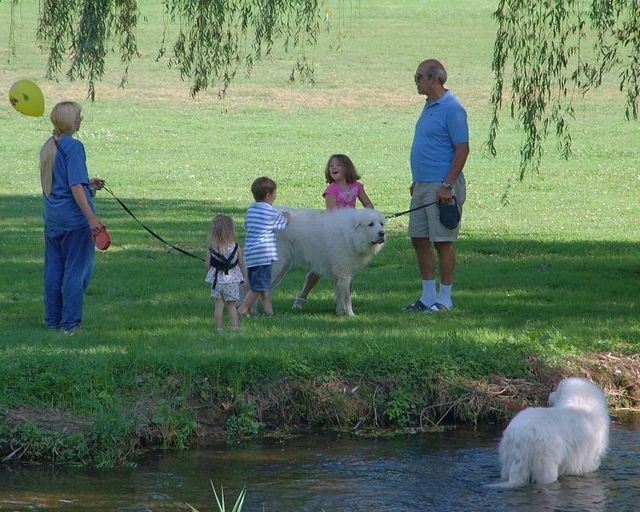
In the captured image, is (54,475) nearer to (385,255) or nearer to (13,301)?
(13,301)

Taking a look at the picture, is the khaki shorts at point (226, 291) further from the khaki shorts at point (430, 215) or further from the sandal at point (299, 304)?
the khaki shorts at point (430, 215)

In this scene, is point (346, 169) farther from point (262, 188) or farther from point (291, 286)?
point (291, 286)

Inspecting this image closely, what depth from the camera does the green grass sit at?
337 inches

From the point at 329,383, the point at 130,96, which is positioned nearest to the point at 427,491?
the point at 329,383

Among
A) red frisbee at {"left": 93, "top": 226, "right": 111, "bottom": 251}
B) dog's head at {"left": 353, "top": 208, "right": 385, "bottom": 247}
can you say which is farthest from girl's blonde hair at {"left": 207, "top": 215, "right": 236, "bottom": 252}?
dog's head at {"left": 353, "top": 208, "right": 385, "bottom": 247}

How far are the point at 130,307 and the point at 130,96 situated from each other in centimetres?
2801

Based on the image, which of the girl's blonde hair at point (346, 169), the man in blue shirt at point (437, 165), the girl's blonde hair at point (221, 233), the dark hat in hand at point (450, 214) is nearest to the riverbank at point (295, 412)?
the girl's blonde hair at point (221, 233)

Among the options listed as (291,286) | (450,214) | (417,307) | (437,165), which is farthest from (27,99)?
(417,307)

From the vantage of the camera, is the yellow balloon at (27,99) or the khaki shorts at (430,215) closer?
the yellow balloon at (27,99)

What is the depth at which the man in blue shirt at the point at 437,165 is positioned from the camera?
35.1ft

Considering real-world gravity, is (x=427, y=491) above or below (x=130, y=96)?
below

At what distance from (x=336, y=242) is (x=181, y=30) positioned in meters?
2.36

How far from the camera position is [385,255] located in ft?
48.9

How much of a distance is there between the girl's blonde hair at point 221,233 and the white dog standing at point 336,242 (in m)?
1.29
